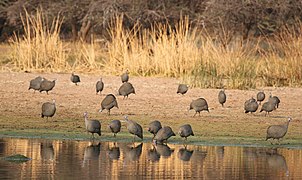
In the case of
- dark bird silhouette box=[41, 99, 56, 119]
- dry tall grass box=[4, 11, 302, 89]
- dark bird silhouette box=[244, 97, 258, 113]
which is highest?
dry tall grass box=[4, 11, 302, 89]

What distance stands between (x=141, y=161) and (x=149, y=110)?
6.31 m

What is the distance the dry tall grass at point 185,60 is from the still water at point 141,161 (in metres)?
9.71

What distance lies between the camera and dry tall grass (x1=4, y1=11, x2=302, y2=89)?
24.1 m

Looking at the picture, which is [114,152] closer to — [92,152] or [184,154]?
[92,152]

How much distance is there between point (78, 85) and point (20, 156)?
449 inches

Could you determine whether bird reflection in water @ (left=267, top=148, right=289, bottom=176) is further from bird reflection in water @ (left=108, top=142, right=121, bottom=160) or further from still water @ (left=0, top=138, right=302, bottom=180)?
bird reflection in water @ (left=108, top=142, right=121, bottom=160)

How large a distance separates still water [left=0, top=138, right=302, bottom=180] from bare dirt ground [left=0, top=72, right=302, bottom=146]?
3.70ft

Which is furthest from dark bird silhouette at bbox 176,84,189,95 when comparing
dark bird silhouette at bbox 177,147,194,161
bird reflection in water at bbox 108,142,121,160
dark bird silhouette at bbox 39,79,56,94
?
dark bird silhouette at bbox 177,147,194,161

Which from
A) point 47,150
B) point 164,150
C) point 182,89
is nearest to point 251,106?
point 182,89

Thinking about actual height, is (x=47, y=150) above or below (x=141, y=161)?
above

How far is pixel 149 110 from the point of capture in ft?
61.2

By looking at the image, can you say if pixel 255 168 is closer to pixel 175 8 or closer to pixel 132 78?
pixel 132 78

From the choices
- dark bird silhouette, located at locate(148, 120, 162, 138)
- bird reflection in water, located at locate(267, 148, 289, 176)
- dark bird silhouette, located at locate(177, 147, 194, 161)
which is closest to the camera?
bird reflection in water, located at locate(267, 148, 289, 176)

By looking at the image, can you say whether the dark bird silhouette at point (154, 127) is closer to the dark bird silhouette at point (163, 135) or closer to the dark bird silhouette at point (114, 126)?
the dark bird silhouette at point (163, 135)
